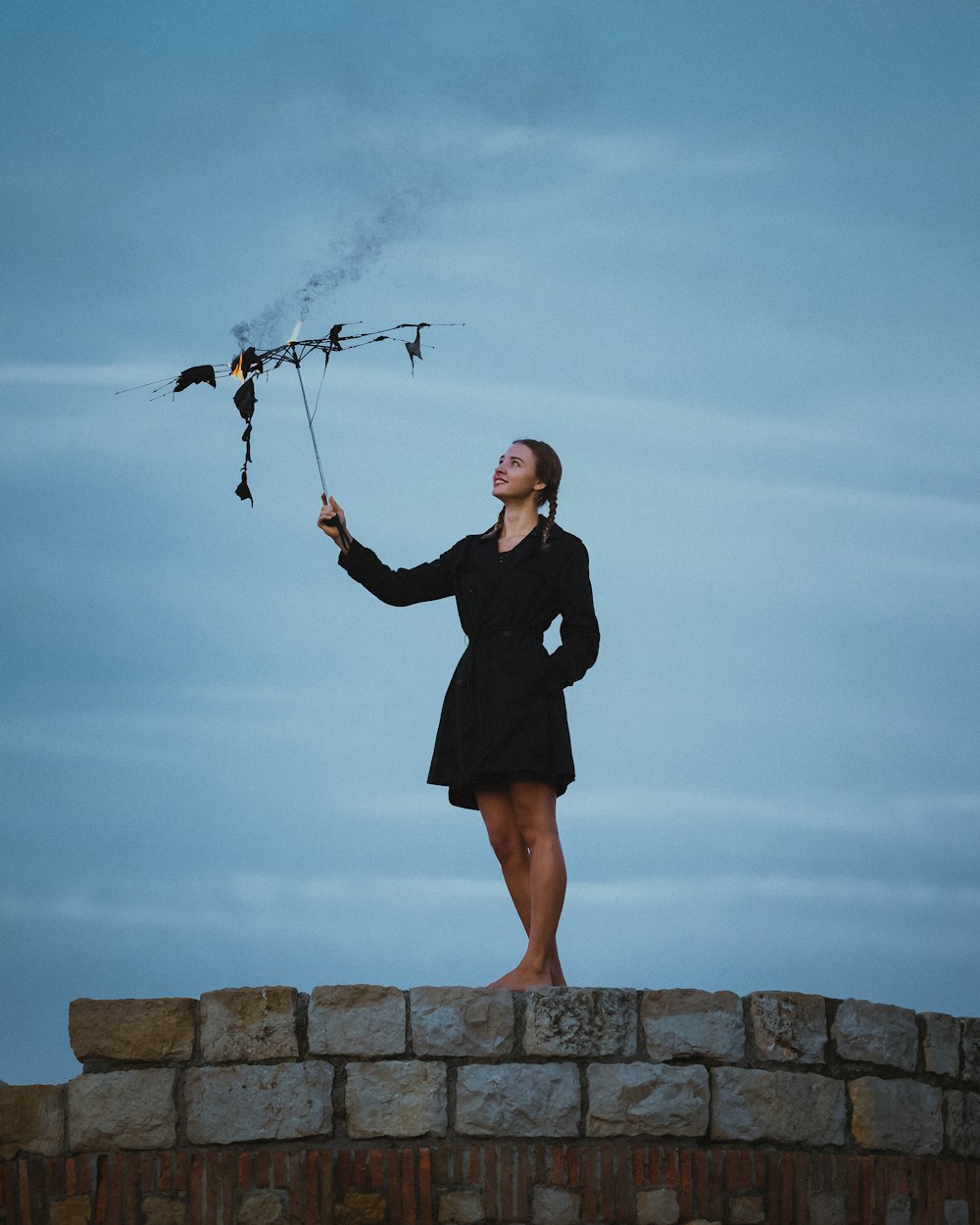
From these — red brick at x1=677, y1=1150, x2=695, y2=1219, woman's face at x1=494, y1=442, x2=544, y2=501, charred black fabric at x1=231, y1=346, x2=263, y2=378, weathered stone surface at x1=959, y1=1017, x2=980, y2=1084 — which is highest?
charred black fabric at x1=231, y1=346, x2=263, y2=378

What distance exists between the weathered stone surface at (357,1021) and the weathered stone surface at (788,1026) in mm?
1211

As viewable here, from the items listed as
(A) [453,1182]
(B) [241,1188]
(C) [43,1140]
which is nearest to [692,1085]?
(A) [453,1182]

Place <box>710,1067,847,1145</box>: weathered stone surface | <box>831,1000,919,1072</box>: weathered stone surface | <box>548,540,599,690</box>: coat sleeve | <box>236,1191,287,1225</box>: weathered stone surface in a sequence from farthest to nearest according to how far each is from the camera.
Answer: <box>548,540,599,690</box>: coat sleeve, <box>831,1000,919,1072</box>: weathered stone surface, <box>710,1067,847,1145</box>: weathered stone surface, <box>236,1191,287,1225</box>: weathered stone surface

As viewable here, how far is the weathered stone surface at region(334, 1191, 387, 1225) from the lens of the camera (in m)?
5.54

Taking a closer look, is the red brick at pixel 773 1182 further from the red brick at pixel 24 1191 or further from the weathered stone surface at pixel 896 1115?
the red brick at pixel 24 1191

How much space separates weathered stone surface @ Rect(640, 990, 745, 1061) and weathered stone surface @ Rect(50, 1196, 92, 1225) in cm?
187

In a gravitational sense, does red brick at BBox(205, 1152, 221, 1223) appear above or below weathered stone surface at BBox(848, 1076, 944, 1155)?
below

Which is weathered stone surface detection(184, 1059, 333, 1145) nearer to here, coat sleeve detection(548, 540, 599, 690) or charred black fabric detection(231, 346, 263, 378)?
coat sleeve detection(548, 540, 599, 690)

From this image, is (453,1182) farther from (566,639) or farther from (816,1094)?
(566,639)

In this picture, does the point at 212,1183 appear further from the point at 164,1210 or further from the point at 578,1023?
the point at 578,1023

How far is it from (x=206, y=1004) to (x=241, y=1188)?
59 centimetres

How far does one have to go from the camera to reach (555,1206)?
18.4 ft

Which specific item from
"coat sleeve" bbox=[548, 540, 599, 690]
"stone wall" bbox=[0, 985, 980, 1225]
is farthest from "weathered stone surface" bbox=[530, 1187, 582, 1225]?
"coat sleeve" bbox=[548, 540, 599, 690]

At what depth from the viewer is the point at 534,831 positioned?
621 cm
